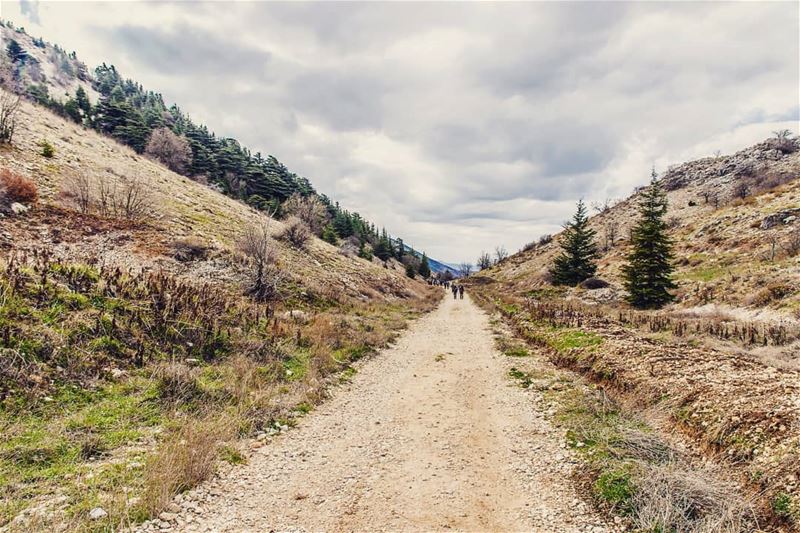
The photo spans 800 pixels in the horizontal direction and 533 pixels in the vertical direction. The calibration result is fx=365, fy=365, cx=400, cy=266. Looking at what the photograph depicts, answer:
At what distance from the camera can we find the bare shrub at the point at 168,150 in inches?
2079

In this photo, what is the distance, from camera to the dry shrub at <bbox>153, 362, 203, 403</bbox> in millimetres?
8117

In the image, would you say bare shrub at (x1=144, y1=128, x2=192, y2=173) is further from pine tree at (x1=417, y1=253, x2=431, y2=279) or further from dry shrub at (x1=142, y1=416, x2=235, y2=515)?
pine tree at (x1=417, y1=253, x2=431, y2=279)

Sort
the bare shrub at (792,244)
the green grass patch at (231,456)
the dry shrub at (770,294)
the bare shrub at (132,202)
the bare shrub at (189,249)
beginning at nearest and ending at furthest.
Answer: the green grass patch at (231,456) < the dry shrub at (770,294) < the bare shrub at (189,249) < the bare shrub at (792,244) < the bare shrub at (132,202)

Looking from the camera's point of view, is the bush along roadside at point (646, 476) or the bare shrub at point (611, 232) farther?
the bare shrub at point (611, 232)

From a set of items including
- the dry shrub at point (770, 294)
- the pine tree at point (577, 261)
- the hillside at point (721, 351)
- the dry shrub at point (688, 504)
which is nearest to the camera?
the dry shrub at point (688, 504)

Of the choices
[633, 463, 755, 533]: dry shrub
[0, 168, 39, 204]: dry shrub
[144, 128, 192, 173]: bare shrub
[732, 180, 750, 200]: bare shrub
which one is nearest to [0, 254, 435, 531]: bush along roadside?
[633, 463, 755, 533]: dry shrub

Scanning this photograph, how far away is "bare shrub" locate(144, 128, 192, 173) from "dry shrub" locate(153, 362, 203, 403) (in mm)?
54387

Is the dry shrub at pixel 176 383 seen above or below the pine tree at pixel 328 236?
below

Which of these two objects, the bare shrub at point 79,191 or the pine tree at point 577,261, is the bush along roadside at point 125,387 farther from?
the pine tree at point 577,261

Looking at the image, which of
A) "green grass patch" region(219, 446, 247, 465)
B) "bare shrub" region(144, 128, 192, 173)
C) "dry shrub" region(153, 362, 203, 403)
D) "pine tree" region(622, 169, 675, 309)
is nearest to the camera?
"green grass patch" region(219, 446, 247, 465)

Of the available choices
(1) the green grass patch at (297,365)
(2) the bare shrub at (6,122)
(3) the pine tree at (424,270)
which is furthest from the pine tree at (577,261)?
(3) the pine tree at (424,270)

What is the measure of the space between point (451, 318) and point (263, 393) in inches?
785

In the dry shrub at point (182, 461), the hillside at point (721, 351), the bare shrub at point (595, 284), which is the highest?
the bare shrub at point (595, 284)

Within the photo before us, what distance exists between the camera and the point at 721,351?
35.7 feet
